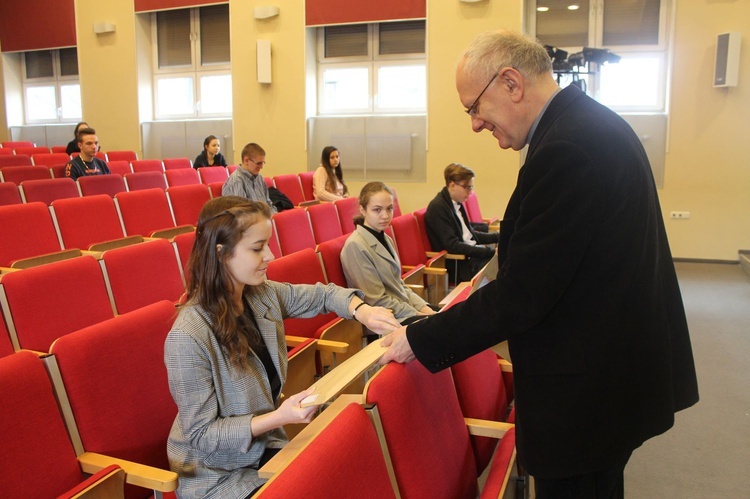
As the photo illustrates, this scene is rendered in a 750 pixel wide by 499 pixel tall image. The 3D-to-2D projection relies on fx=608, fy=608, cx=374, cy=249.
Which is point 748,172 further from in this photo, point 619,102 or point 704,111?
point 619,102

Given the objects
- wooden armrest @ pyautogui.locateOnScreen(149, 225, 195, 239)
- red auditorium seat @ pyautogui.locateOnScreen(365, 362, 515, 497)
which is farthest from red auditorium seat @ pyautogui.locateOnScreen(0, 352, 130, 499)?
wooden armrest @ pyautogui.locateOnScreen(149, 225, 195, 239)

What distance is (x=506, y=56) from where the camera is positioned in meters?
1.32

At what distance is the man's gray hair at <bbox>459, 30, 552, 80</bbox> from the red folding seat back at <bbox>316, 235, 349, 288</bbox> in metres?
1.89

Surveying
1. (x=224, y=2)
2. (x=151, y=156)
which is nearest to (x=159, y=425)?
(x=224, y=2)

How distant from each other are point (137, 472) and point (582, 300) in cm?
118

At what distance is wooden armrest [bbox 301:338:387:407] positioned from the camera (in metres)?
1.34

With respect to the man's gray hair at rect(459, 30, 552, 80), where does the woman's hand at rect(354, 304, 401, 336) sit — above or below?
below

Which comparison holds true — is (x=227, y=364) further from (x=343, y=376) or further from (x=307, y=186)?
(x=307, y=186)

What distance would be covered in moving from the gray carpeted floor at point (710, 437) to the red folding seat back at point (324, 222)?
8.81 ft

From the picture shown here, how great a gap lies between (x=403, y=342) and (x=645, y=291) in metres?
0.55

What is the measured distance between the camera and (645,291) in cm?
123

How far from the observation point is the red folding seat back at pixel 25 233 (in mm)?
3590

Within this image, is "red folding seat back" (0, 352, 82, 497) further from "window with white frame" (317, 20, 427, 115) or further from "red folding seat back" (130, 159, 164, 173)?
"window with white frame" (317, 20, 427, 115)

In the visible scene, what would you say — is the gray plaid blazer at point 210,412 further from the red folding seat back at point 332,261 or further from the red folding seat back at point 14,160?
the red folding seat back at point 14,160
